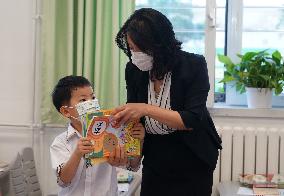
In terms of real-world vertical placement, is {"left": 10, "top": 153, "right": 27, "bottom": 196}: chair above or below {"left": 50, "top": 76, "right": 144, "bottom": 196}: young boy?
below

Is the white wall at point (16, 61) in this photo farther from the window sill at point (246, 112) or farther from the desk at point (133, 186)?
the window sill at point (246, 112)

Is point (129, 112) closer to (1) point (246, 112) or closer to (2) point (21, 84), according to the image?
(1) point (246, 112)

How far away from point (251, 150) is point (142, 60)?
160cm

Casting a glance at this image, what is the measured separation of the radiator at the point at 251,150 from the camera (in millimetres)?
2848

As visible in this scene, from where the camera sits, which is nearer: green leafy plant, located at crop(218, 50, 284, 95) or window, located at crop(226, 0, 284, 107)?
green leafy plant, located at crop(218, 50, 284, 95)

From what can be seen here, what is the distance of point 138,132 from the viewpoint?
1.53 meters

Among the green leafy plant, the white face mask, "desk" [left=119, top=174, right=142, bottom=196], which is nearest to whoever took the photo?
the white face mask

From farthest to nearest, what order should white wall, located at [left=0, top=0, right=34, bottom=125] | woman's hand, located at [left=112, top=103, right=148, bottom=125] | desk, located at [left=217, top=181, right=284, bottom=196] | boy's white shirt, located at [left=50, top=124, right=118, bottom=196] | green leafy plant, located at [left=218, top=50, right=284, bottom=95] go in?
white wall, located at [left=0, top=0, right=34, bottom=125], green leafy plant, located at [left=218, top=50, right=284, bottom=95], desk, located at [left=217, top=181, right=284, bottom=196], boy's white shirt, located at [left=50, top=124, right=118, bottom=196], woman's hand, located at [left=112, top=103, right=148, bottom=125]

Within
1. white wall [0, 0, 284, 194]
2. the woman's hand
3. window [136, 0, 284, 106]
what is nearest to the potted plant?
window [136, 0, 284, 106]

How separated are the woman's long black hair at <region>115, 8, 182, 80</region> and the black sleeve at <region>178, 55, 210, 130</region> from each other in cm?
8

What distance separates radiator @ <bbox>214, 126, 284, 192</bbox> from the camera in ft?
9.34

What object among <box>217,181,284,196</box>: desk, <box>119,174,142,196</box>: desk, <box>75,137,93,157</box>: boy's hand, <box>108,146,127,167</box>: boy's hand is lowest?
<box>217,181,284,196</box>: desk

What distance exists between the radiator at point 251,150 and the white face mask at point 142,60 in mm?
1441

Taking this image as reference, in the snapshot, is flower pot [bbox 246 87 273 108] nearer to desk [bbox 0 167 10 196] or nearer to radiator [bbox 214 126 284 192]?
radiator [bbox 214 126 284 192]
